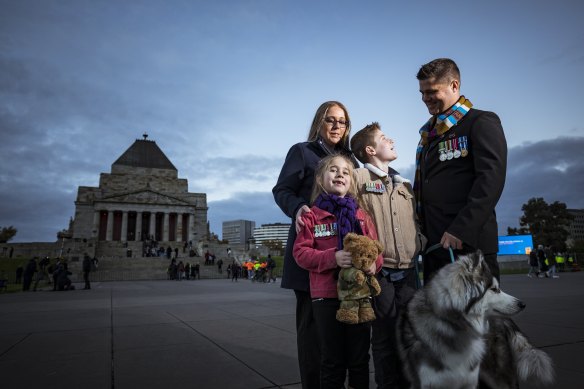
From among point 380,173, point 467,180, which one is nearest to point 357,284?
point 380,173

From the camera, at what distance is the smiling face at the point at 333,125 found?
11.0 ft

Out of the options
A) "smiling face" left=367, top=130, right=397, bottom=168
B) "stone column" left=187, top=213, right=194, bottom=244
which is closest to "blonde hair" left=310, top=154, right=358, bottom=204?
"smiling face" left=367, top=130, right=397, bottom=168

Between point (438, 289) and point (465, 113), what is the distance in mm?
1432

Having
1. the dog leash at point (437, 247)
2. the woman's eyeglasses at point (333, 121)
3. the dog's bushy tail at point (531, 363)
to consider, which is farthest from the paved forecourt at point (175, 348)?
the woman's eyeglasses at point (333, 121)

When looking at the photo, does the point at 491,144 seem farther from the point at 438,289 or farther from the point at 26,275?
the point at 26,275

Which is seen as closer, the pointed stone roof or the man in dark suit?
the man in dark suit

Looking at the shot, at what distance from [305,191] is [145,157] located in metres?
70.3

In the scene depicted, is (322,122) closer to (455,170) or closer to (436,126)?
(436,126)

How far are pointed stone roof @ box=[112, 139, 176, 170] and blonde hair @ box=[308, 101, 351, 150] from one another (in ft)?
220

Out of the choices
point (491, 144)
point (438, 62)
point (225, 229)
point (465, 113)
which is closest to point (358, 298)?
point (491, 144)

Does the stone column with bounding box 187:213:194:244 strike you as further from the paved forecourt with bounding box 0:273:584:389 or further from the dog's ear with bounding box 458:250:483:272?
the dog's ear with bounding box 458:250:483:272

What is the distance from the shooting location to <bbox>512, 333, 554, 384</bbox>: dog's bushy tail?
2.83 m

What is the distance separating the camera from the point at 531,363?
2.86 meters

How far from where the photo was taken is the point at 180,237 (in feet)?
189
